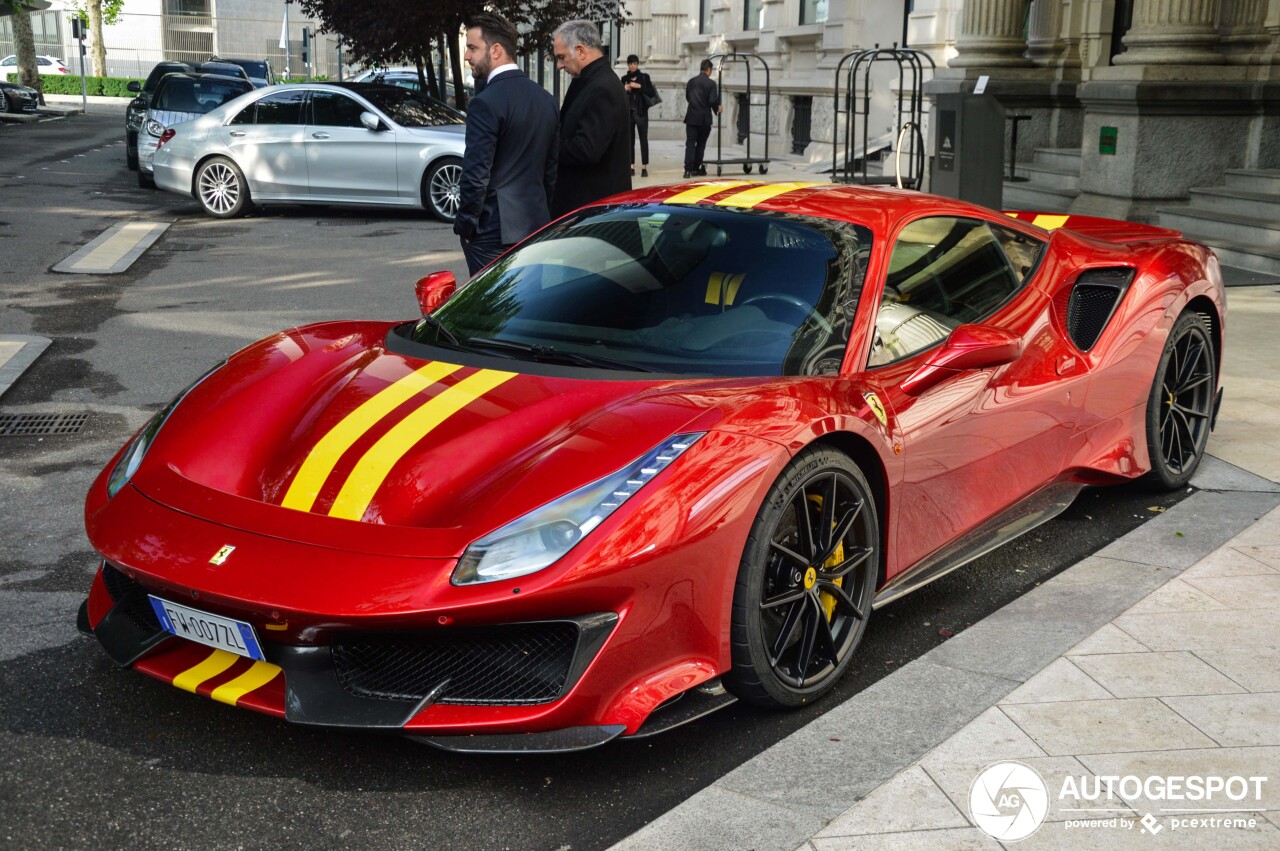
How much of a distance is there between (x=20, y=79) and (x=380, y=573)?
183 ft

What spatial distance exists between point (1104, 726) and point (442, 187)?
45.2ft

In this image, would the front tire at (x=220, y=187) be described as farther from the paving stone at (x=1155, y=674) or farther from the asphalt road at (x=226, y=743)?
the paving stone at (x=1155, y=674)

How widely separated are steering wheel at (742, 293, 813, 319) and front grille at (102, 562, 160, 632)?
1.86 m

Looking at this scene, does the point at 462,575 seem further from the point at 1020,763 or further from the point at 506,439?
the point at 1020,763

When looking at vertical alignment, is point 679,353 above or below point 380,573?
above

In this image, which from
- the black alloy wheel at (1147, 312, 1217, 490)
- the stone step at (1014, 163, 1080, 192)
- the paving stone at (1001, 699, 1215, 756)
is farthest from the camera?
the stone step at (1014, 163, 1080, 192)

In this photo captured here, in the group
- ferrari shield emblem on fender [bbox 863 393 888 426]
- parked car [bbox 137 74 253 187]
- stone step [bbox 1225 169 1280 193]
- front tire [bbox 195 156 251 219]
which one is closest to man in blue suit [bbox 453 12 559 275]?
ferrari shield emblem on fender [bbox 863 393 888 426]

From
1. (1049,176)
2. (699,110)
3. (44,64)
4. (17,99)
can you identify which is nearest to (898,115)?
(1049,176)

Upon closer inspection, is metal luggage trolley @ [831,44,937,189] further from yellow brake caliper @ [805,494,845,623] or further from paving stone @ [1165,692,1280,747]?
paving stone @ [1165,692,1280,747]

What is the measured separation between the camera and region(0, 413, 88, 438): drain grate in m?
6.54

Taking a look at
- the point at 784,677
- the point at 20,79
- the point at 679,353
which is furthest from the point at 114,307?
the point at 20,79

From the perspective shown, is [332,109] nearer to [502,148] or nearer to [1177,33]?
[1177,33]

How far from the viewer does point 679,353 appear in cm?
402

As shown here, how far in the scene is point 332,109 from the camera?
53.7 ft
